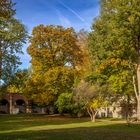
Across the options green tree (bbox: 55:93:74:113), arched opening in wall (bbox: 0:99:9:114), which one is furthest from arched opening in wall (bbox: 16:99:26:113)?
green tree (bbox: 55:93:74:113)

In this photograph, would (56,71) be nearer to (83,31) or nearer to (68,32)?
(68,32)

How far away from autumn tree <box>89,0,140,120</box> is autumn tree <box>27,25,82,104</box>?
2117 centimetres

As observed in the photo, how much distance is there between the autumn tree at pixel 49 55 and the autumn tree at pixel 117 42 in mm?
21174

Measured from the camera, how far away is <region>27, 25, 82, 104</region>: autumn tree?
67125 mm

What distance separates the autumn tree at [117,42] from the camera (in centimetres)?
3931

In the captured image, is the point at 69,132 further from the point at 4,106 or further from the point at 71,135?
the point at 4,106

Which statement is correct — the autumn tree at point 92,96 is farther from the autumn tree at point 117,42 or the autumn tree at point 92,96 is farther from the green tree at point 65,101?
the green tree at point 65,101

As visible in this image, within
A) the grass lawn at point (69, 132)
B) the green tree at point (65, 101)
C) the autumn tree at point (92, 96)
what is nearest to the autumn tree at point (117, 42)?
the autumn tree at point (92, 96)

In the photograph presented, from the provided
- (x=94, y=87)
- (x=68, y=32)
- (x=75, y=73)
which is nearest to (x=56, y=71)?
(x=75, y=73)

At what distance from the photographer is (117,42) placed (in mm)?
41188

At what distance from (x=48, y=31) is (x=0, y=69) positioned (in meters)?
32.5

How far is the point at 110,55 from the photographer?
42062mm

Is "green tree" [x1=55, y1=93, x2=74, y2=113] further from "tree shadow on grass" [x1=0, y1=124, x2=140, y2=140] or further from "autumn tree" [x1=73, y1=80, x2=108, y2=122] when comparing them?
"tree shadow on grass" [x1=0, y1=124, x2=140, y2=140]

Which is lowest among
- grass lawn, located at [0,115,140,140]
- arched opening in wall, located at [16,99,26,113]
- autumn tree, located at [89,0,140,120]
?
grass lawn, located at [0,115,140,140]
